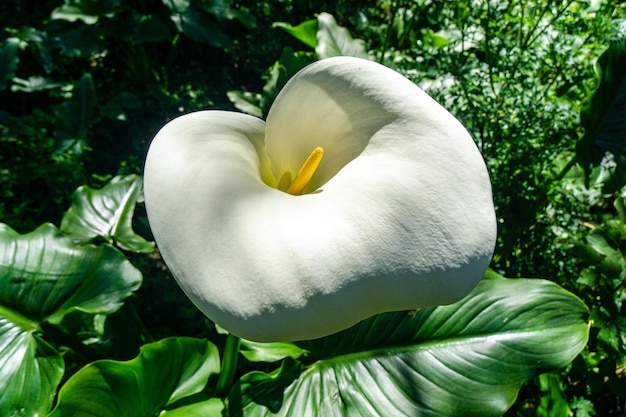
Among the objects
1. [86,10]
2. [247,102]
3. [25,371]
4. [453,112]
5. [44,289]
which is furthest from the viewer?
[86,10]

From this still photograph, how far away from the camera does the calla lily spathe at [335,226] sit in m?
0.55

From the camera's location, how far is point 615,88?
138cm

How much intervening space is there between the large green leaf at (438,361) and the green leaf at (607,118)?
54 cm

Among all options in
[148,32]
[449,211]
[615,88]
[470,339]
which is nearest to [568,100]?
[615,88]

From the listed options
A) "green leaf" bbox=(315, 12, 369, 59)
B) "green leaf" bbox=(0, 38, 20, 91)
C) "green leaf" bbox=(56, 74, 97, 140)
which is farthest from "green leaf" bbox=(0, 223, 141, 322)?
"green leaf" bbox=(315, 12, 369, 59)

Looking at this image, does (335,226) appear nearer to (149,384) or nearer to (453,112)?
(149,384)

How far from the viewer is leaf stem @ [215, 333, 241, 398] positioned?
1071 mm

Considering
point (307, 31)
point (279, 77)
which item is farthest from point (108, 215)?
point (307, 31)

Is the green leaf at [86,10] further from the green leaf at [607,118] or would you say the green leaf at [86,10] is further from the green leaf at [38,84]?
the green leaf at [607,118]

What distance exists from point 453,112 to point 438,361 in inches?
33.9

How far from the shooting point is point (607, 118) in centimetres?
140

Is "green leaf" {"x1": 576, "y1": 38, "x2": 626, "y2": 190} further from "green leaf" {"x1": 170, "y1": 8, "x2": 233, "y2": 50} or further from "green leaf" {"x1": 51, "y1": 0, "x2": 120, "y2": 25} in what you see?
"green leaf" {"x1": 51, "y1": 0, "x2": 120, "y2": 25}

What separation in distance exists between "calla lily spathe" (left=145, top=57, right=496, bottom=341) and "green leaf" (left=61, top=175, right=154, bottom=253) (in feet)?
2.34

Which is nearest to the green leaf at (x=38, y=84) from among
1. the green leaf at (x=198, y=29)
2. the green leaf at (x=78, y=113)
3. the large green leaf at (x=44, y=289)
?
the green leaf at (x=78, y=113)
